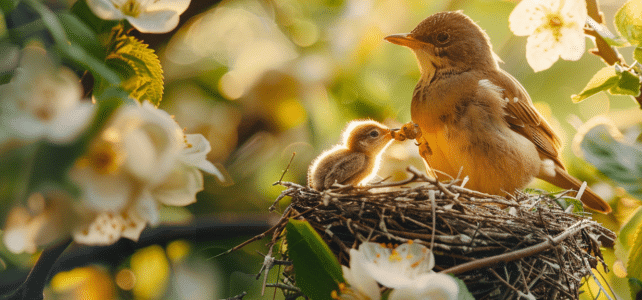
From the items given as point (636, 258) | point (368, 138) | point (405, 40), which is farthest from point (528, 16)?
point (636, 258)

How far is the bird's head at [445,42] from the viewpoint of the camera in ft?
3.91

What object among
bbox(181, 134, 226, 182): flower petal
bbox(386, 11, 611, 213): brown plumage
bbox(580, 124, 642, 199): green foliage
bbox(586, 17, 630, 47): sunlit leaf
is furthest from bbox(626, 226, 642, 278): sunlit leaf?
bbox(181, 134, 226, 182): flower petal

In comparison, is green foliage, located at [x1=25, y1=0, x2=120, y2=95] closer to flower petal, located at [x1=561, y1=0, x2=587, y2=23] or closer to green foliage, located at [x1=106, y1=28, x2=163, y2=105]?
green foliage, located at [x1=106, y1=28, x2=163, y2=105]

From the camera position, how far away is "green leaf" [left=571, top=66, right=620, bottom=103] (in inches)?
34.3

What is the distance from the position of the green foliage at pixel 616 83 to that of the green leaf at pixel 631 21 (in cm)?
6

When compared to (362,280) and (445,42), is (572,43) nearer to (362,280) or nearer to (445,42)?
(445,42)

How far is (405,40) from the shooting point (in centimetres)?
118

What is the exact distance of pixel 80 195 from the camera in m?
0.31

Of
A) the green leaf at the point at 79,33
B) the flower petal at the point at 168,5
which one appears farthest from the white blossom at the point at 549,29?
the green leaf at the point at 79,33

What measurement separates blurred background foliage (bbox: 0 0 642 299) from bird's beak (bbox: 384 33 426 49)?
304 millimetres

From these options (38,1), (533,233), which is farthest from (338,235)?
(38,1)

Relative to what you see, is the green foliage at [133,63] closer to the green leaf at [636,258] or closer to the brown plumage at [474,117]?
the brown plumage at [474,117]

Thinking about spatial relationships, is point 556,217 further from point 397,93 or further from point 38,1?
point 38,1

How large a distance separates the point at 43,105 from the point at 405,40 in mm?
993
